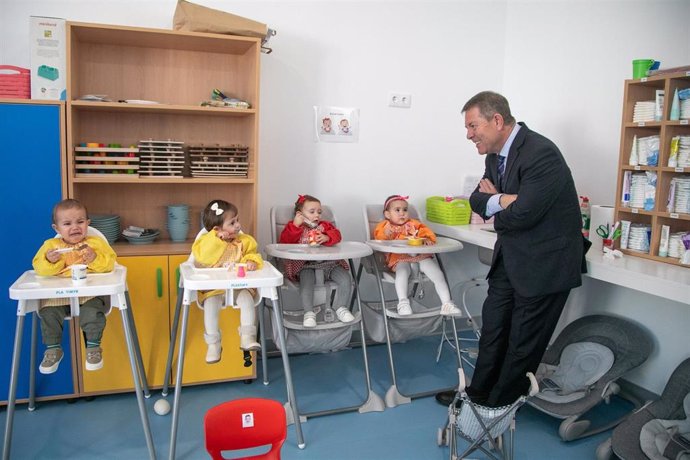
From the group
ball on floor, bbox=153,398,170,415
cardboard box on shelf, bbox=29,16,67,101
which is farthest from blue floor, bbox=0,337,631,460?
cardboard box on shelf, bbox=29,16,67,101

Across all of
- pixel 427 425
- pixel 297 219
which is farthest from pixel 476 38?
pixel 427 425

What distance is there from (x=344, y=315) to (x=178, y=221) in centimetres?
117

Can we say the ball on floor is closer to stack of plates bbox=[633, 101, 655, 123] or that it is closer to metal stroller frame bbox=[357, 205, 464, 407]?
metal stroller frame bbox=[357, 205, 464, 407]

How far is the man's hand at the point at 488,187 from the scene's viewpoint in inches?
107

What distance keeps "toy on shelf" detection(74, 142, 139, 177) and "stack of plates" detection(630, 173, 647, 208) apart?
2.73m

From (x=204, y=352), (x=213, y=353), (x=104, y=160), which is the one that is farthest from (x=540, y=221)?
(x=104, y=160)

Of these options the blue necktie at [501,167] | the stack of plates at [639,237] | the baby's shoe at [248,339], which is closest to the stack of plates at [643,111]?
the stack of plates at [639,237]

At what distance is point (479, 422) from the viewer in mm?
2299

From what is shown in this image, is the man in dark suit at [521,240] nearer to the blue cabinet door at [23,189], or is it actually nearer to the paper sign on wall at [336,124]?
the paper sign on wall at [336,124]

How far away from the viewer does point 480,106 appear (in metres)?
2.60

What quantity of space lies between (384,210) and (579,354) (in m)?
1.48

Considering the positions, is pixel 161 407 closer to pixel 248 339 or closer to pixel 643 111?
pixel 248 339

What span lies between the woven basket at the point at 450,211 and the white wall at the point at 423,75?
0.22 m

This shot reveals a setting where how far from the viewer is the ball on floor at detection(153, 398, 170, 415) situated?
289 centimetres
